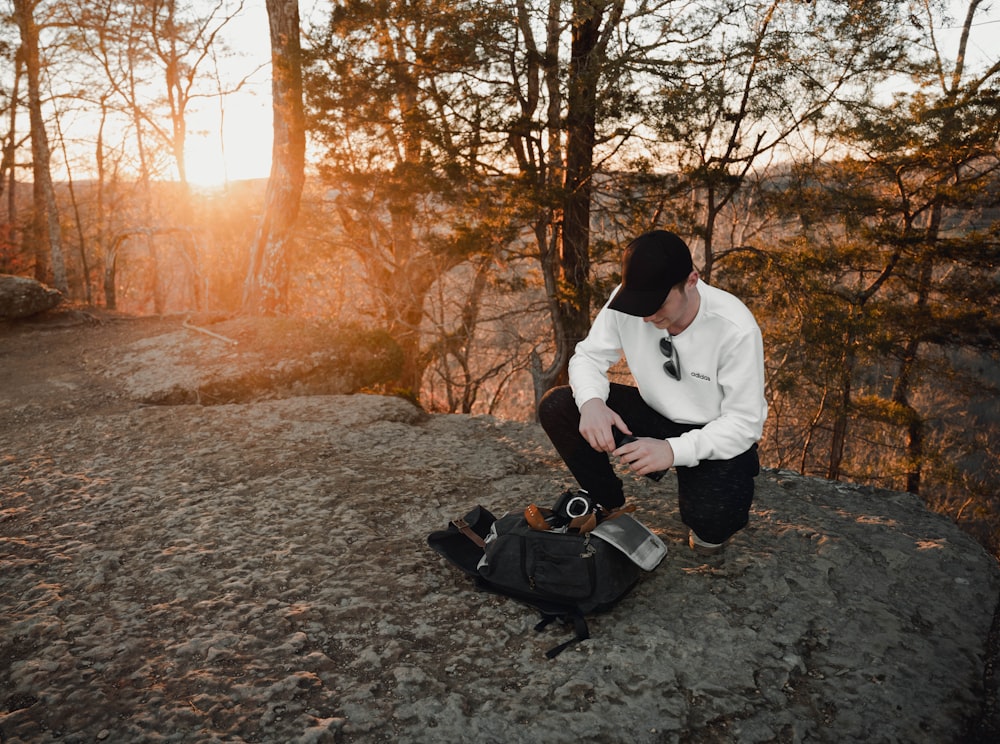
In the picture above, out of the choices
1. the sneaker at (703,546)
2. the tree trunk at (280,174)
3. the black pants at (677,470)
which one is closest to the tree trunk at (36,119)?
the tree trunk at (280,174)

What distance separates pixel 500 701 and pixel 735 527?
3.78 ft

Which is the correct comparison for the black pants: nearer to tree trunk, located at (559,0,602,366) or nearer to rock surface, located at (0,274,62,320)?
tree trunk, located at (559,0,602,366)

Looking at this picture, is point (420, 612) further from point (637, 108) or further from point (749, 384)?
point (637, 108)

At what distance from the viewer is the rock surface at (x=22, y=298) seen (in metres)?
6.28

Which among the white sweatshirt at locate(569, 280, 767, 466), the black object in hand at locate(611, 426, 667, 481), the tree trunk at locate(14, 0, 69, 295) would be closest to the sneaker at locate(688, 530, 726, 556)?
the black object in hand at locate(611, 426, 667, 481)

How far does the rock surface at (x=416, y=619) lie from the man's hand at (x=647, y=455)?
51 cm

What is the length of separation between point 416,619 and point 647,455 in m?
0.98

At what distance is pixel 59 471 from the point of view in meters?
3.07

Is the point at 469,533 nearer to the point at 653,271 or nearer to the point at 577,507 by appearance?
the point at 577,507

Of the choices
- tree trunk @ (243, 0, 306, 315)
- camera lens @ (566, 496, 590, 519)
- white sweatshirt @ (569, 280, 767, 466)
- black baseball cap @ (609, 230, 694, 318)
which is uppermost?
tree trunk @ (243, 0, 306, 315)

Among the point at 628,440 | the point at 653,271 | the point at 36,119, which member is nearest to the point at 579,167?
the point at 653,271

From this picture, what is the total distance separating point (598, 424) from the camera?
85.7 inches

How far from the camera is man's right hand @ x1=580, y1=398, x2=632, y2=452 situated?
2.15 meters

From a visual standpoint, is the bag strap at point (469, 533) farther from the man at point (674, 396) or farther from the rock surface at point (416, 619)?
the man at point (674, 396)
